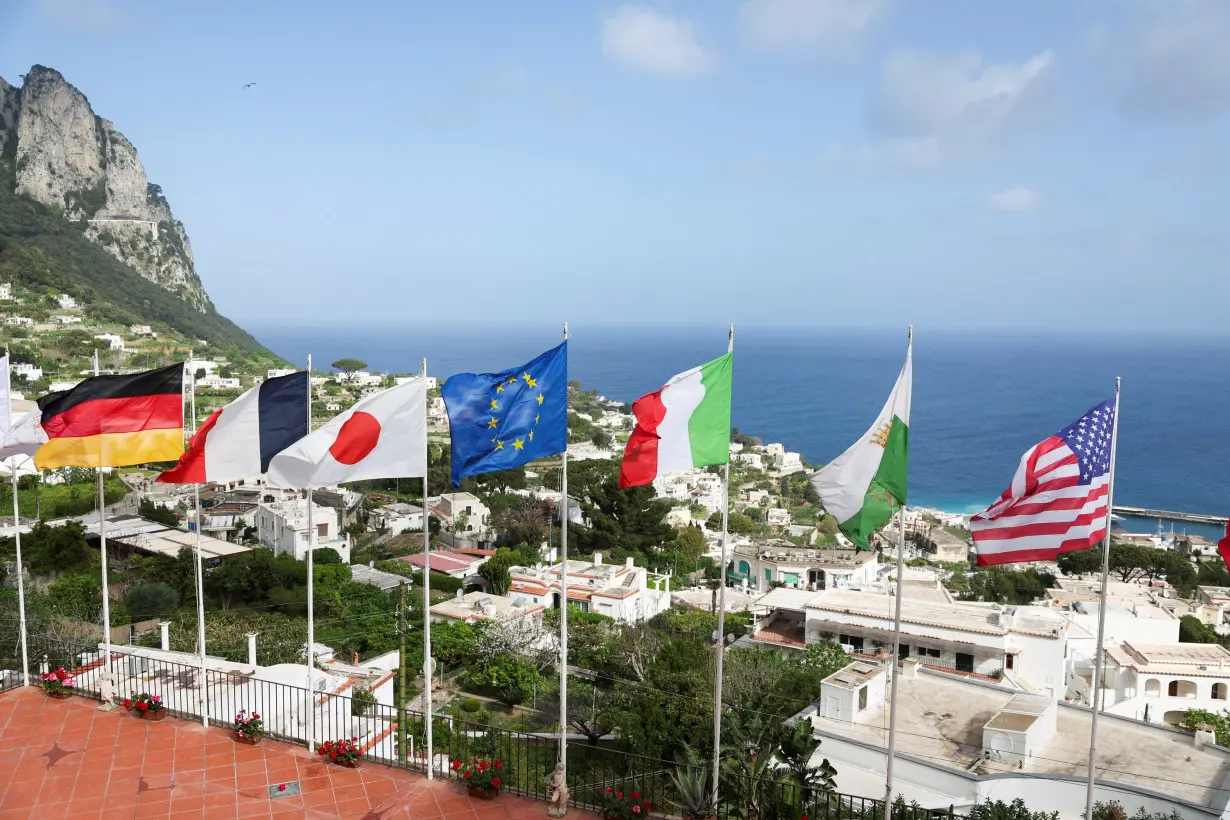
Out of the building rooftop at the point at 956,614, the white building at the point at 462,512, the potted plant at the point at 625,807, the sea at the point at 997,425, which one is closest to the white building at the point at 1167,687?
the building rooftop at the point at 956,614

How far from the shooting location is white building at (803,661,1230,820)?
41.3 ft

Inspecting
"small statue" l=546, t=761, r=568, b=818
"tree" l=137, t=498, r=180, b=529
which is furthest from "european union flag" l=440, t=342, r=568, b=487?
"tree" l=137, t=498, r=180, b=529

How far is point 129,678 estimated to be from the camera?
11.8 meters

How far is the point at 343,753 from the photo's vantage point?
9664 mm

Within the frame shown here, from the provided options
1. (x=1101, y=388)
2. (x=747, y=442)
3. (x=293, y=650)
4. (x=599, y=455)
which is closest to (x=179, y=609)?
(x=293, y=650)

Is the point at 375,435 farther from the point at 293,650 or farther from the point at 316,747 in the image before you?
the point at 293,650

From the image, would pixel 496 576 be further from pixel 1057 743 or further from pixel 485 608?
pixel 1057 743

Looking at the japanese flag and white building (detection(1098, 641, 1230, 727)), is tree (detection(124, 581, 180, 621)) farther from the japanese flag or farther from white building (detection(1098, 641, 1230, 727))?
white building (detection(1098, 641, 1230, 727))

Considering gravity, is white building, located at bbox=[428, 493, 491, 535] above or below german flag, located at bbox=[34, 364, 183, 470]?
below

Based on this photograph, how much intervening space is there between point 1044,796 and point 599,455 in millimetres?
66780

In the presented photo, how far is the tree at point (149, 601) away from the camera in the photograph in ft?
80.6

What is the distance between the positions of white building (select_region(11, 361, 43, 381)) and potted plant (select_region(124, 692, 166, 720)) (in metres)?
60.9

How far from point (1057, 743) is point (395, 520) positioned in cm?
4040

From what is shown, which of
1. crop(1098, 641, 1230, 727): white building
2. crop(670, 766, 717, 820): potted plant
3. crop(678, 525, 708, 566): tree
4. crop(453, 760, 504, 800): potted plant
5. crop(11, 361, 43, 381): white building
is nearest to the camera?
crop(670, 766, 717, 820): potted plant
